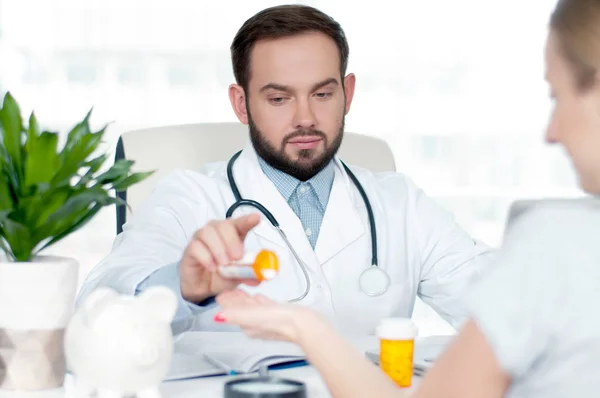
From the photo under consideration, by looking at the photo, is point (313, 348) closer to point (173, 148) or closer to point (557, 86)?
point (557, 86)

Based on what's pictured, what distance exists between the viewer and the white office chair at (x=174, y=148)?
6.46 ft

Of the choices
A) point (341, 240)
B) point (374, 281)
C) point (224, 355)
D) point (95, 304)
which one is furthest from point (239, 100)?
point (95, 304)

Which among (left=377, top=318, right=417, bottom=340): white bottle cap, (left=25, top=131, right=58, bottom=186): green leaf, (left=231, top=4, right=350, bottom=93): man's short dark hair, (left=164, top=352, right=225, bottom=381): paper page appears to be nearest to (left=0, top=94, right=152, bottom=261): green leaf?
(left=25, top=131, right=58, bottom=186): green leaf

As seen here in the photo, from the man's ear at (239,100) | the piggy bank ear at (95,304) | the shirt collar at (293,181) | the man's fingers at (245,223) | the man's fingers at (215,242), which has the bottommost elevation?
the shirt collar at (293,181)

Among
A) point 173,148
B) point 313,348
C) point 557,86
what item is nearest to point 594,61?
→ point 557,86

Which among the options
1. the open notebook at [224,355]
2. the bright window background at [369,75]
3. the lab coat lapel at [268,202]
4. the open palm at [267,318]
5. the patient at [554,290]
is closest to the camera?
the patient at [554,290]

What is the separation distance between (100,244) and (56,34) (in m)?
0.89

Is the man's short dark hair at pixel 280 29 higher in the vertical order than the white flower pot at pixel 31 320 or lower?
higher

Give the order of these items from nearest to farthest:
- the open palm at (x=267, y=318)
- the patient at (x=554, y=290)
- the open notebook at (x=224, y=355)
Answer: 1. the patient at (x=554, y=290)
2. the open palm at (x=267, y=318)
3. the open notebook at (x=224, y=355)

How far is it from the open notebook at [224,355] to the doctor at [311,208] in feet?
1.02

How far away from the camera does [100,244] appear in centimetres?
354

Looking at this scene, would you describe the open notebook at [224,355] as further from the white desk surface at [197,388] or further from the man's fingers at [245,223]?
the man's fingers at [245,223]

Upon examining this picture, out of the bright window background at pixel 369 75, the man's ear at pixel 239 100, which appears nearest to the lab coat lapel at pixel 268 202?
the man's ear at pixel 239 100

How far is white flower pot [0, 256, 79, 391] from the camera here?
3.75 feet
